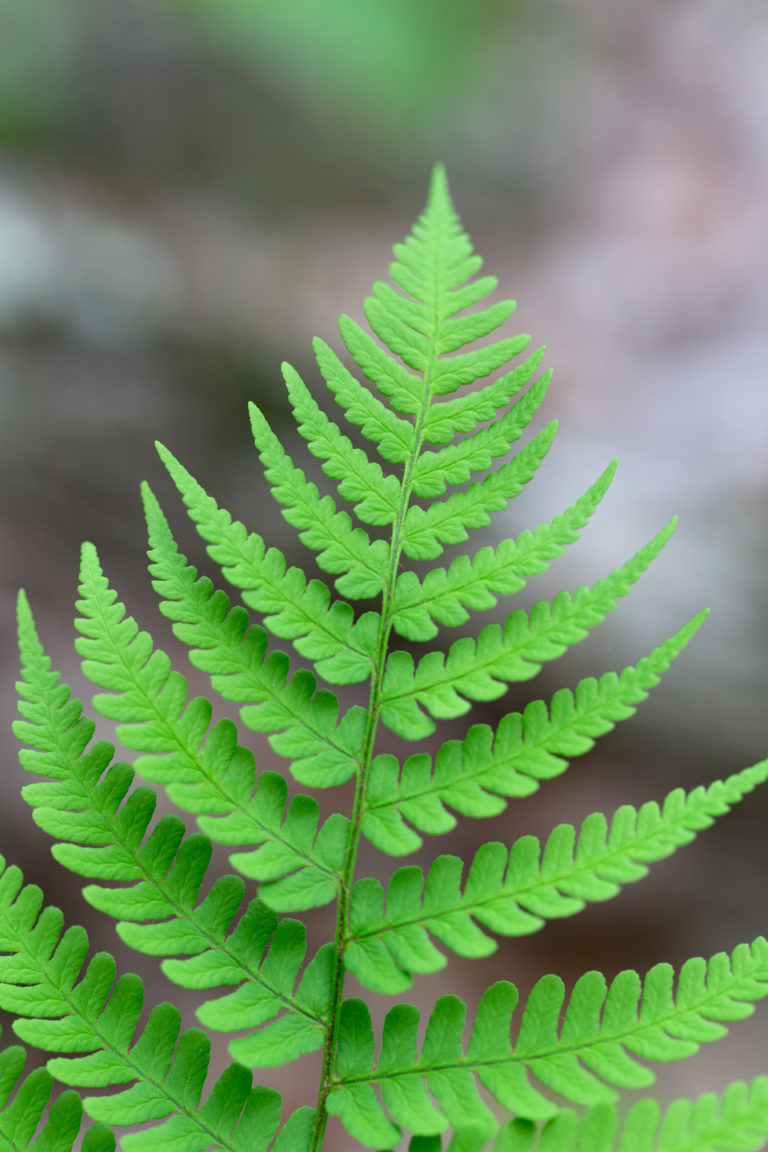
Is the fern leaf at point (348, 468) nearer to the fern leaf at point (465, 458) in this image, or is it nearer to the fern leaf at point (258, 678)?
the fern leaf at point (465, 458)

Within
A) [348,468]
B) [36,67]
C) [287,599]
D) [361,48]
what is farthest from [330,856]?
[36,67]

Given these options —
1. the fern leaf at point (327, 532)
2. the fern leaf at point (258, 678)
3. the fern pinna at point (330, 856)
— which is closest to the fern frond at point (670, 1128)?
the fern pinna at point (330, 856)

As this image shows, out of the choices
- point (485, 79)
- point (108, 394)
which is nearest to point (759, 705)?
point (108, 394)

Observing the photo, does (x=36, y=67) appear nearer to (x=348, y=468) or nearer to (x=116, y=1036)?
(x=348, y=468)

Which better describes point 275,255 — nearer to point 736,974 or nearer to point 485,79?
point 485,79

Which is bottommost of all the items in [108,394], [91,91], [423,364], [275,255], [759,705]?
[759,705]
